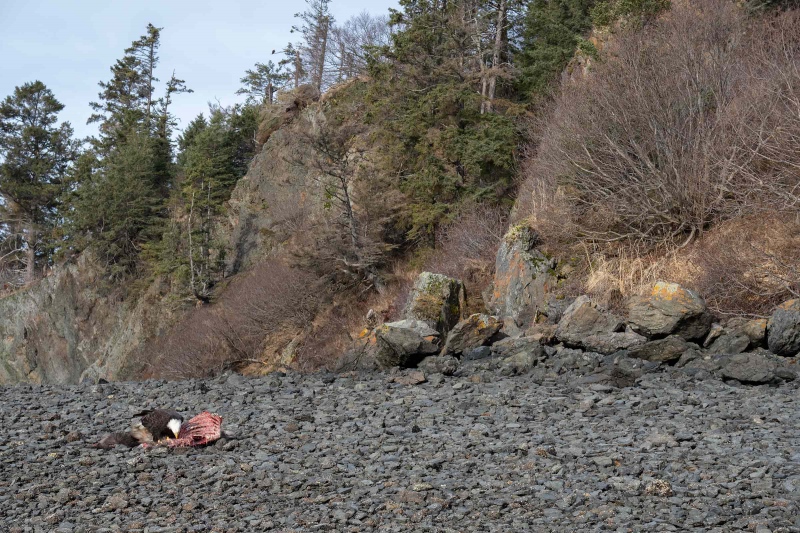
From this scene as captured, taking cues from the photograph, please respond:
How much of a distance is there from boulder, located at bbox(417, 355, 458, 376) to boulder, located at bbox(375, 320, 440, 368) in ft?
0.52

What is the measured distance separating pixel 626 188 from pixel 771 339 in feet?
14.6

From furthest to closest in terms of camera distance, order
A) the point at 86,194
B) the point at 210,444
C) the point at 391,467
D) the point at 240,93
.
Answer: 1. the point at 240,93
2. the point at 86,194
3. the point at 210,444
4. the point at 391,467

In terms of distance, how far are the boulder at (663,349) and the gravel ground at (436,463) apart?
624mm

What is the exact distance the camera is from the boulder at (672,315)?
10336mm

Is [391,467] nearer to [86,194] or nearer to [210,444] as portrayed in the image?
[210,444]

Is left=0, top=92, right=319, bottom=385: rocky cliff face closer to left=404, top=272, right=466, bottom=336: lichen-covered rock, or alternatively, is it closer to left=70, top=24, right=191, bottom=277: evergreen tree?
left=70, top=24, right=191, bottom=277: evergreen tree

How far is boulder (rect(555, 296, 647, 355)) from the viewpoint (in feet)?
35.0

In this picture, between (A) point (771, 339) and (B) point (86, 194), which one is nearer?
(A) point (771, 339)

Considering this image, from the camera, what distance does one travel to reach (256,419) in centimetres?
844

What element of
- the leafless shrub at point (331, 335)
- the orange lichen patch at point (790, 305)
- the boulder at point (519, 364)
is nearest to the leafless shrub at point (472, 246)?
the leafless shrub at point (331, 335)

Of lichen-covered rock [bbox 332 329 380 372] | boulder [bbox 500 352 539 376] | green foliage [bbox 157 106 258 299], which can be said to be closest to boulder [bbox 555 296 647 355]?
boulder [bbox 500 352 539 376]

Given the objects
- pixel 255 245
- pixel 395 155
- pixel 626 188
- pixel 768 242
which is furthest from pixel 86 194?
pixel 768 242

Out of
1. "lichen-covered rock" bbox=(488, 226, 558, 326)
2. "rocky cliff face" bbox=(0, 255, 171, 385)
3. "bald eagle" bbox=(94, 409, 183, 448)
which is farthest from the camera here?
"rocky cliff face" bbox=(0, 255, 171, 385)

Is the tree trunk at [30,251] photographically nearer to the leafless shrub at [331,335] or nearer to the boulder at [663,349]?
the leafless shrub at [331,335]
